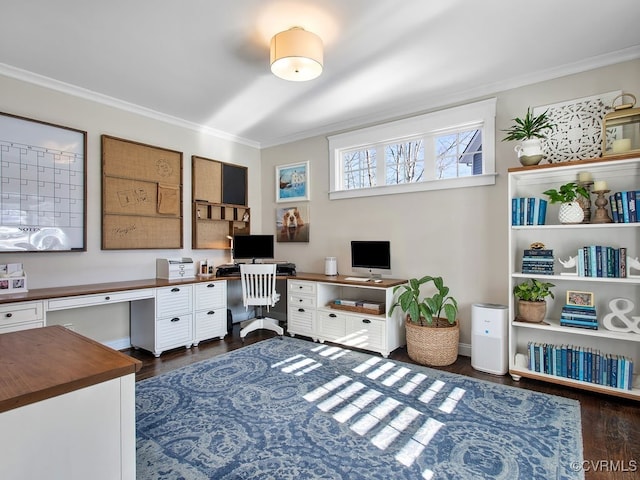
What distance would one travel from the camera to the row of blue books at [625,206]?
2.50 m

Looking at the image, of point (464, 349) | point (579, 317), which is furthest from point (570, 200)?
point (464, 349)

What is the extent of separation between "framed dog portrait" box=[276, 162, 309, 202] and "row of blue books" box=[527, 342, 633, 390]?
3.18 meters

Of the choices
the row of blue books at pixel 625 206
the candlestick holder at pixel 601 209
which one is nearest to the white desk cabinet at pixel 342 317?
the candlestick holder at pixel 601 209

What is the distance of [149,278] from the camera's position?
13.2 ft

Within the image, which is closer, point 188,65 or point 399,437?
point 399,437

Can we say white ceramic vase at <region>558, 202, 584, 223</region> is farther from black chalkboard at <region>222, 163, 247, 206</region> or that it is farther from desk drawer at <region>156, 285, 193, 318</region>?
black chalkboard at <region>222, 163, 247, 206</region>

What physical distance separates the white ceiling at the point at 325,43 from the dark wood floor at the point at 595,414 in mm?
2657

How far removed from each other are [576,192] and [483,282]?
1.13m

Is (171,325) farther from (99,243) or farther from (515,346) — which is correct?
(515,346)

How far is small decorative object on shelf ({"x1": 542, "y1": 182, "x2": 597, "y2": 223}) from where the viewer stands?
269 centimetres

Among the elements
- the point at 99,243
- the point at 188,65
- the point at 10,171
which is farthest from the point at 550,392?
the point at 10,171

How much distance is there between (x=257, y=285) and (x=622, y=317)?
3.41m

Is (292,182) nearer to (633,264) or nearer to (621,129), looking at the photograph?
(621,129)

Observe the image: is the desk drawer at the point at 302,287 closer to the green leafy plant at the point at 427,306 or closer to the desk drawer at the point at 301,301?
the desk drawer at the point at 301,301
